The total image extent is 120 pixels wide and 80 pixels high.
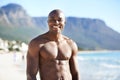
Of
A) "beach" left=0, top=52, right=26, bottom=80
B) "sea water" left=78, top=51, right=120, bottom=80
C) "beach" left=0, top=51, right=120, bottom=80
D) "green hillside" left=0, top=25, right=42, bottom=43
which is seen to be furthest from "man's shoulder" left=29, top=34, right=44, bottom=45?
"green hillside" left=0, top=25, right=42, bottom=43

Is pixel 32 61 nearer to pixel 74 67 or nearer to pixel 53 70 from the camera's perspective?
Answer: pixel 53 70

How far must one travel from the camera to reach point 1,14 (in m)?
75.9

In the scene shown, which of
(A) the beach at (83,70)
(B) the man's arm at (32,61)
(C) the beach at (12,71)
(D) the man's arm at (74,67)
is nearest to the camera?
(B) the man's arm at (32,61)

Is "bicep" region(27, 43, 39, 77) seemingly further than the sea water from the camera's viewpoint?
No

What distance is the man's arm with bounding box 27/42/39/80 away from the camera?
1.99 metres

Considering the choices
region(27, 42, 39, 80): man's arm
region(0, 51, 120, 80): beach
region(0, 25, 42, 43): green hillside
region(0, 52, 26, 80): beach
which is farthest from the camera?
region(0, 25, 42, 43): green hillside

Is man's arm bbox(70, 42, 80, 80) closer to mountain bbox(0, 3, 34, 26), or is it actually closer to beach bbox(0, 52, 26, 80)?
beach bbox(0, 52, 26, 80)

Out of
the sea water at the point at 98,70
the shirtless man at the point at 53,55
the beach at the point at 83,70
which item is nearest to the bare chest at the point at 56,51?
the shirtless man at the point at 53,55

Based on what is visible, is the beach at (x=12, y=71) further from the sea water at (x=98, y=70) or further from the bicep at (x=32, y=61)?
the bicep at (x=32, y=61)

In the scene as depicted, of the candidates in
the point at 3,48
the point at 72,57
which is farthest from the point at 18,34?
the point at 72,57

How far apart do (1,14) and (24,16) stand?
9.49 meters

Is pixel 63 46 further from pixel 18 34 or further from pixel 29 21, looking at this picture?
pixel 29 21

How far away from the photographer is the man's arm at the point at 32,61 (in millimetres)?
1989

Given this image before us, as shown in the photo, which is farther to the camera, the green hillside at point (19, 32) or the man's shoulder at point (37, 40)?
the green hillside at point (19, 32)
